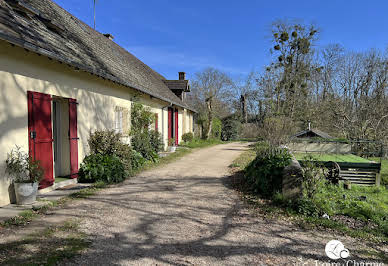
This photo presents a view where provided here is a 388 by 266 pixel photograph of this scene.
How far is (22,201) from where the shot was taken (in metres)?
4.51

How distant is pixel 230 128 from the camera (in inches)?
1127

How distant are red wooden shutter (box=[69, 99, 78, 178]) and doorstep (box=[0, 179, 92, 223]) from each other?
0.32 meters

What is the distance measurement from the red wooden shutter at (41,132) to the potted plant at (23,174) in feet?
0.99

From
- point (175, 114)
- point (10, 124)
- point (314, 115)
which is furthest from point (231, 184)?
point (314, 115)

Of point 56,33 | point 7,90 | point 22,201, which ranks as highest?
point 56,33

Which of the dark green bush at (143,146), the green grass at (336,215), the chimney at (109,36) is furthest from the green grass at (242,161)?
the chimney at (109,36)

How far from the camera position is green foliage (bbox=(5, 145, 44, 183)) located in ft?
14.7

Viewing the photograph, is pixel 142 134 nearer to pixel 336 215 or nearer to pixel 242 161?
pixel 242 161

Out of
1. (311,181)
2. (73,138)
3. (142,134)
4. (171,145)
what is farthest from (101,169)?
(171,145)

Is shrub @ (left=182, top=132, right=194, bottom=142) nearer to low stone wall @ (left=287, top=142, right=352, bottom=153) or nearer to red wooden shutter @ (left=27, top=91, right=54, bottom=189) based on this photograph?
low stone wall @ (left=287, top=142, right=352, bottom=153)

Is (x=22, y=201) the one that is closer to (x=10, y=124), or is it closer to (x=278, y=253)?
(x=10, y=124)

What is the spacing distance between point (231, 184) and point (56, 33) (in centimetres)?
644

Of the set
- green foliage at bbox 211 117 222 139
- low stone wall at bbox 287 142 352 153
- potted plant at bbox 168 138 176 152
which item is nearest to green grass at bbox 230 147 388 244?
potted plant at bbox 168 138 176 152

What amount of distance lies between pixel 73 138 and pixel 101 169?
110cm
